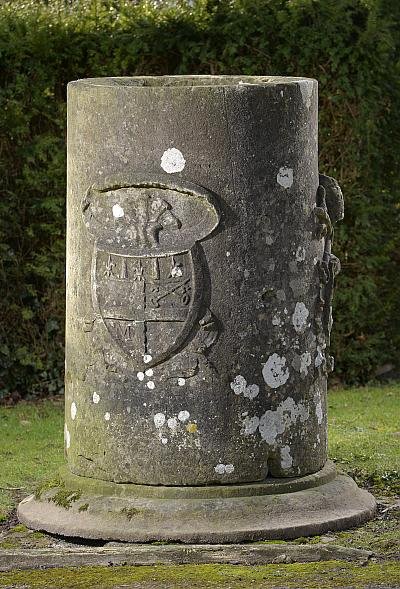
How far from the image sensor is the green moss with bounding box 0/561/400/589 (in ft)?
18.6

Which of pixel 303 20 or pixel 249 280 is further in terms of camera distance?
pixel 303 20

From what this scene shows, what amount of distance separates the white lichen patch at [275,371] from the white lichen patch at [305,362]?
108mm

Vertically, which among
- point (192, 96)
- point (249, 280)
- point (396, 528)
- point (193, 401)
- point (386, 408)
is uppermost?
point (192, 96)

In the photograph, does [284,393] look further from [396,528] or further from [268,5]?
[268,5]

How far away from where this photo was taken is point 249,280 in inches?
255

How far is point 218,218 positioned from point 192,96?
Result: 56 centimetres

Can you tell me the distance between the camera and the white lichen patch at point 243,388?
6.49 m

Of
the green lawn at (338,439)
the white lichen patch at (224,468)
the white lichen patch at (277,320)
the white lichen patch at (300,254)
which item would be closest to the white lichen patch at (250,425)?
the white lichen patch at (224,468)

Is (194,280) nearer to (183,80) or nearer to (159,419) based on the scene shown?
(159,419)

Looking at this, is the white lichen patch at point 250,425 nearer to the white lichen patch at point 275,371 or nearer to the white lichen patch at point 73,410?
the white lichen patch at point 275,371

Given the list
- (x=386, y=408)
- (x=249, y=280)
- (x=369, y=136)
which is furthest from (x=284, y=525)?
(x=369, y=136)

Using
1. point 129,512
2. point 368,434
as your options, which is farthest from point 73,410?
point 368,434

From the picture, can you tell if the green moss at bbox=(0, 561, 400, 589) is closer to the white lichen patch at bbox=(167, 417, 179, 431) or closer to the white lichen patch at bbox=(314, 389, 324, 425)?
the white lichen patch at bbox=(167, 417, 179, 431)

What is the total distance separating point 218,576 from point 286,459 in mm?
985
